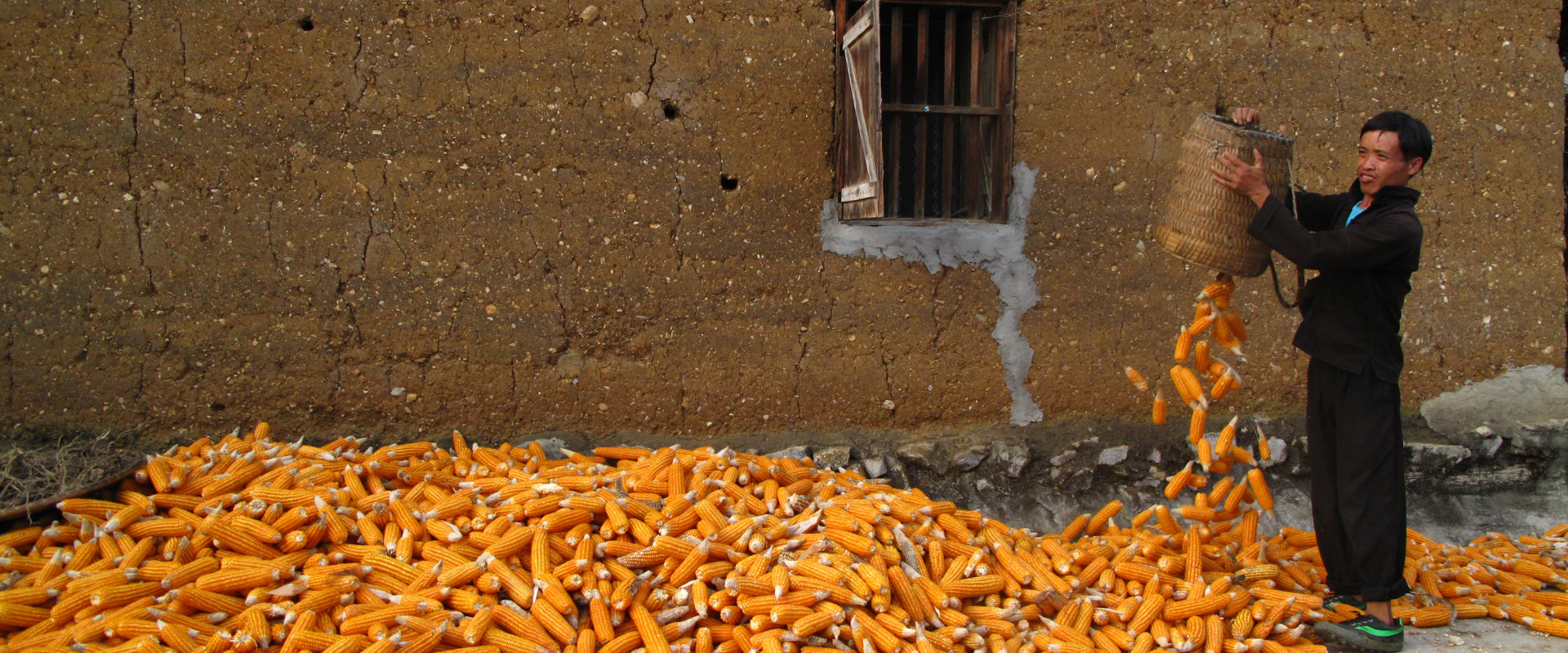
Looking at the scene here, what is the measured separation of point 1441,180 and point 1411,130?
7.68 feet

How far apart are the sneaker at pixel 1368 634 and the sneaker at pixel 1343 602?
9 centimetres

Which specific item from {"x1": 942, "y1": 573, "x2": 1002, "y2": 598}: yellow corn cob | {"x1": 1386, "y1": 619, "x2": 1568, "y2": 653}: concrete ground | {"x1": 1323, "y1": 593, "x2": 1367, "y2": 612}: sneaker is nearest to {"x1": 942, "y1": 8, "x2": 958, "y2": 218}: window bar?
{"x1": 942, "y1": 573, "x2": 1002, "y2": 598}: yellow corn cob

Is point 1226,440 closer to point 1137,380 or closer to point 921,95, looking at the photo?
point 1137,380

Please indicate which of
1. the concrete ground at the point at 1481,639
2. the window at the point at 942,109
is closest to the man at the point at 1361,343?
the concrete ground at the point at 1481,639

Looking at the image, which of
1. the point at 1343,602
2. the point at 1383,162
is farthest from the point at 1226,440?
the point at 1383,162

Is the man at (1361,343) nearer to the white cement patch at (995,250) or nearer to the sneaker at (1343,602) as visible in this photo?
the sneaker at (1343,602)

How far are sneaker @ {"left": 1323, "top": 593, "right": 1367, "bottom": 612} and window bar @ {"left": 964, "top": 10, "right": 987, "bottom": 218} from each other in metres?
2.48

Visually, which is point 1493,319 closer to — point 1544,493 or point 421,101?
point 1544,493

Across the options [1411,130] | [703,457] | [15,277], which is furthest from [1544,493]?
[15,277]

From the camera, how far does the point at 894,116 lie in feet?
15.1

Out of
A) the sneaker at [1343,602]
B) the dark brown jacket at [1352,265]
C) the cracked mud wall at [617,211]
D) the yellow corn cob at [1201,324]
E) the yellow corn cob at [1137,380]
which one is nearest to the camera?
the dark brown jacket at [1352,265]

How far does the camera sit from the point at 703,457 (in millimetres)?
4000

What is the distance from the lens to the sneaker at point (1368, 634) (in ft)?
10.5

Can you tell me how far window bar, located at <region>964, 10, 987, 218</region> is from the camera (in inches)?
184
